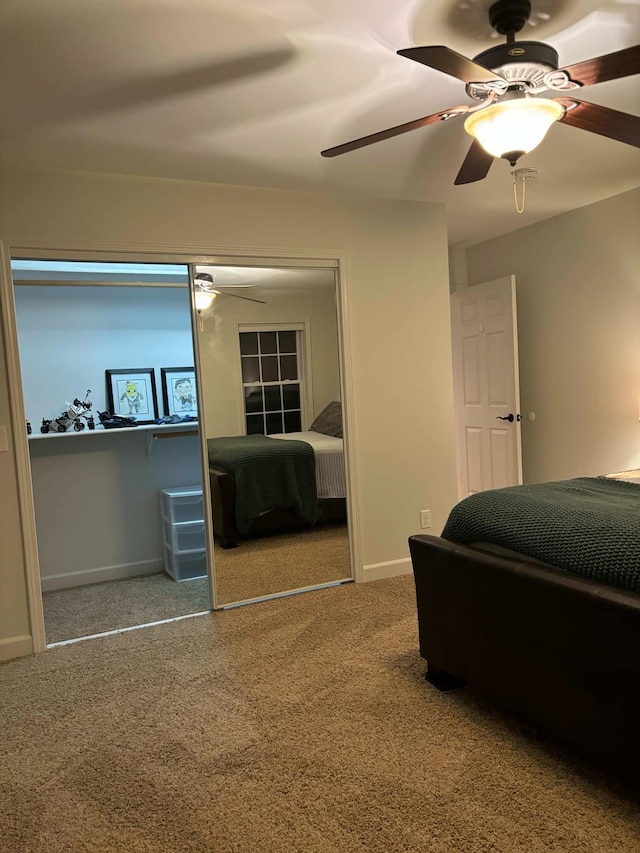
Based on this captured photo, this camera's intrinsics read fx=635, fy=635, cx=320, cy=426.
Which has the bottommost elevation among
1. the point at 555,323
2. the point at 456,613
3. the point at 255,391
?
the point at 456,613

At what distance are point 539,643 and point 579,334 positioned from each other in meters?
3.01

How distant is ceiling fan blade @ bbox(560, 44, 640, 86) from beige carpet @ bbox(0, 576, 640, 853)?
79.9 inches

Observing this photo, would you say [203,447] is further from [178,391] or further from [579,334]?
[579,334]

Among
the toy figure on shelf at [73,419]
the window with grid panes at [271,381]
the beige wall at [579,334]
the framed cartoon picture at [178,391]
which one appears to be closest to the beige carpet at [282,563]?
the window with grid panes at [271,381]

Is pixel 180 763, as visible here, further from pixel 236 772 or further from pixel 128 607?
pixel 128 607

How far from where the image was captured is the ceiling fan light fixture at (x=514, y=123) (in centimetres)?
185

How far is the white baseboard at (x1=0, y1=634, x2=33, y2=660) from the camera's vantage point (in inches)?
121

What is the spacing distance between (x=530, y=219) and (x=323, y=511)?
2.63 metres

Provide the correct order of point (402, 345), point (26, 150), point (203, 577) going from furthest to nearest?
1. point (203, 577)
2. point (402, 345)
3. point (26, 150)

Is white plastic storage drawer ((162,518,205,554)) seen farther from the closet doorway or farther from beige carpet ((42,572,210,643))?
beige carpet ((42,572,210,643))

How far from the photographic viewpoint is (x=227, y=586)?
3672 mm

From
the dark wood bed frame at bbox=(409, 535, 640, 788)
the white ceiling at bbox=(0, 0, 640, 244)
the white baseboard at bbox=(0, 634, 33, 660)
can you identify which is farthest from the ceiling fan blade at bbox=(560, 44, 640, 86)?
the white baseboard at bbox=(0, 634, 33, 660)

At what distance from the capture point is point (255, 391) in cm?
366

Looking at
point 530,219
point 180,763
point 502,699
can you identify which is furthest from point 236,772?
point 530,219
